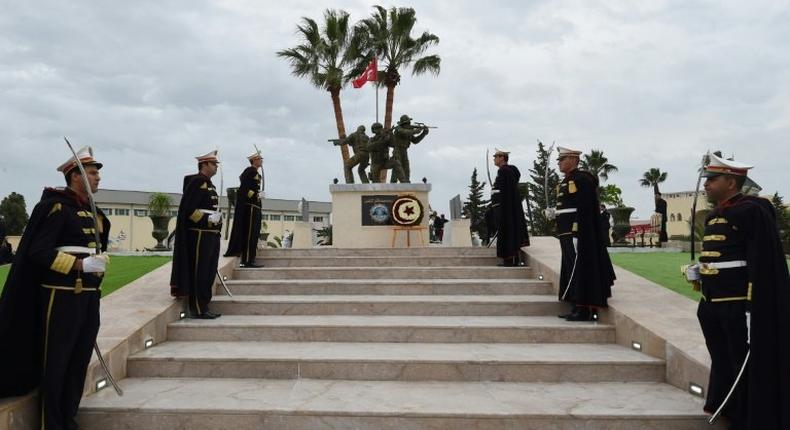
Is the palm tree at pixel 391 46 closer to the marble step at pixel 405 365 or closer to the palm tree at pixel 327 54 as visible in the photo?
the palm tree at pixel 327 54

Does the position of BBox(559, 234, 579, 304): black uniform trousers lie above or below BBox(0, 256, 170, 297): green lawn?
above

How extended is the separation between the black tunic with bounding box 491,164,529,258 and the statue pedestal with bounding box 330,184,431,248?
15.8ft

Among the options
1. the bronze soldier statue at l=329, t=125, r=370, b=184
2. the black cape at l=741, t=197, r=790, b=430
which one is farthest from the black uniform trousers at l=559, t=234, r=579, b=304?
the bronze soldier statue at l=329, t=125, r=370, b=184

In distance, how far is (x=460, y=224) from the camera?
1296cm

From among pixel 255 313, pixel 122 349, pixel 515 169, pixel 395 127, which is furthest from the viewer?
pixel 395 127

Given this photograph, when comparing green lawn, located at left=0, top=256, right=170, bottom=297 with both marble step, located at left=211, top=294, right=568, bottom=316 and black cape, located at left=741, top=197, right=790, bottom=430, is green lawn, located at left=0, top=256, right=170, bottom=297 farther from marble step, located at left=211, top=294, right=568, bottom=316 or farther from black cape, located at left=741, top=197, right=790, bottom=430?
black cape, located at left=741, top=197, right=790, bottom=430

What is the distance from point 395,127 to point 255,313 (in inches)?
336

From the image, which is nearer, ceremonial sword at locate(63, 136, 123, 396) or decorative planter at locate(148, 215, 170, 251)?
ceremonial sword at locate(63, 136, 123, 396)

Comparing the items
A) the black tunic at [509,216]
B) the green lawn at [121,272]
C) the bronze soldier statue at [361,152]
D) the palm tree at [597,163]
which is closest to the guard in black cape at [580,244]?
the black tunic at [509,216]

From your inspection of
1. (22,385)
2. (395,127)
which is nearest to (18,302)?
(22,385)

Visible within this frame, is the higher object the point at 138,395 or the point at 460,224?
the point at 460,224

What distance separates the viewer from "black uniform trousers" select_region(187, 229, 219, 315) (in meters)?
5.82

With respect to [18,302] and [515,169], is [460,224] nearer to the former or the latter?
[515,169]

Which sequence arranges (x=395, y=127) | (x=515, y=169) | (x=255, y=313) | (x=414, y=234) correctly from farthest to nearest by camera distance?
(x=395, y=127)
(x=414, y=234)
(x=515, y=169)
(x=255, y=313)
